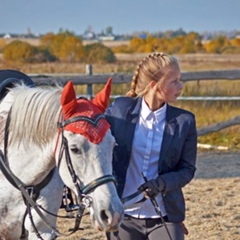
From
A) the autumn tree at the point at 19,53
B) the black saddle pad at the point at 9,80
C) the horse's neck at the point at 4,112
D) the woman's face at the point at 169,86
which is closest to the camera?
the woman's face at the point at 169,86

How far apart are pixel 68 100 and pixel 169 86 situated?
58 centimetres

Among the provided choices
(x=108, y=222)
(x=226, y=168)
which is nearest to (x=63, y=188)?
(x=108, y=222)

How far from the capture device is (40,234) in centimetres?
352

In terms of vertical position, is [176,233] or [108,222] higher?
[108,222]

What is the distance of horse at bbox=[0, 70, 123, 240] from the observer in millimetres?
2914

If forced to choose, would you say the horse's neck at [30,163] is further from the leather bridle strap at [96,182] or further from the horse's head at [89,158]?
the leather bridle strap at [96,182]

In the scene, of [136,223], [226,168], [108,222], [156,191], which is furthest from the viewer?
[226,168]

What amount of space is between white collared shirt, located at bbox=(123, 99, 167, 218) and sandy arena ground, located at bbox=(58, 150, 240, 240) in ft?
7.76

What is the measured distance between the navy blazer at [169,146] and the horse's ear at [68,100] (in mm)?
426

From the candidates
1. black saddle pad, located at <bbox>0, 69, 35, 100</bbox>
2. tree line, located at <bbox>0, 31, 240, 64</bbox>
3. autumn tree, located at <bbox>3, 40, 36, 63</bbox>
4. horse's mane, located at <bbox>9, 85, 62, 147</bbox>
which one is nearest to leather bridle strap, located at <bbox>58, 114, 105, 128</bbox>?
horse's mane, located at <bbox>9, 85, 62, 147</bbox>

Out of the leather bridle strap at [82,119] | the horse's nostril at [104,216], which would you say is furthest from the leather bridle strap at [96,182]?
the leather bridle strap at [82,119]

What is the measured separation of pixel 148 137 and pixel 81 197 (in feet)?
1.95

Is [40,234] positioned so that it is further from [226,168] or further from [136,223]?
[226,168]

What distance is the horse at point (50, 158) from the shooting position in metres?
2.91
